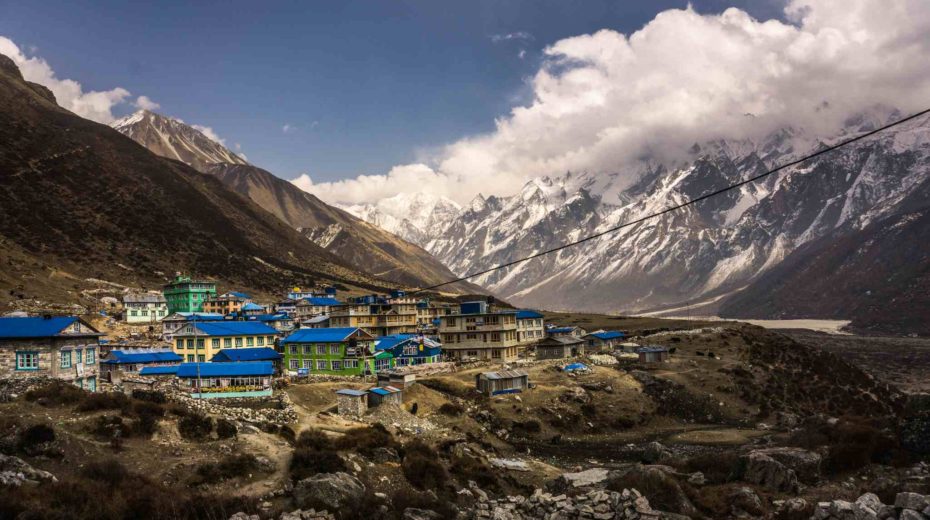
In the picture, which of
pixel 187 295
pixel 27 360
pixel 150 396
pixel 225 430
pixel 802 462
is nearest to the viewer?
pixel 225 430

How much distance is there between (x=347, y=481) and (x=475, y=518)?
7.11m

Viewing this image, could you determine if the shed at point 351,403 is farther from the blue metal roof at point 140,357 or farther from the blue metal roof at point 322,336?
the blue metal roof at point 140,357

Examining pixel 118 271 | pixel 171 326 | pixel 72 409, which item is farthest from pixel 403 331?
pixel 118 271

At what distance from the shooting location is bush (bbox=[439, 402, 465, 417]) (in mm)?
65688

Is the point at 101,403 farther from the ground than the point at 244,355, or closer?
closer

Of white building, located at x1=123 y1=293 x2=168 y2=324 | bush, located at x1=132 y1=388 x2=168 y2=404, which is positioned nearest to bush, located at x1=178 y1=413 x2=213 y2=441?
bush, located at x1=132 y1=388 x2=168 y2=404

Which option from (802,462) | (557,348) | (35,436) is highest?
(35,436)

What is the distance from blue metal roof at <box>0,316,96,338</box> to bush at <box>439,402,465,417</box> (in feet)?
109

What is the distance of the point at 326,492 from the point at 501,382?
41.3m

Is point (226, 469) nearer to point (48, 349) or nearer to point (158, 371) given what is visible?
point (48, 349)

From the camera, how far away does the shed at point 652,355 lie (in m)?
96.2

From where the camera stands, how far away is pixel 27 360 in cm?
4678

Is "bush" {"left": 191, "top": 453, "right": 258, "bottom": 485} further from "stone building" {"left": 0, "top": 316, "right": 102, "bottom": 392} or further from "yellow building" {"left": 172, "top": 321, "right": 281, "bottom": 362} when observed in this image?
"yellow building" {"left": 172, "top": 321, "right": 281, "bottom": 362}

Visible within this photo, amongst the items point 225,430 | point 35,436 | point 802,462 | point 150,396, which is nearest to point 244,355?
point 150,396
